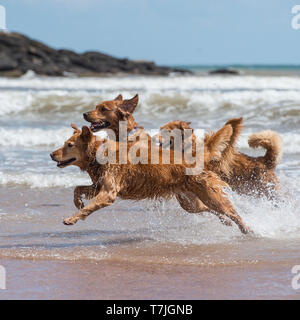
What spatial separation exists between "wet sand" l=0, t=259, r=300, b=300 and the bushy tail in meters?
2.02

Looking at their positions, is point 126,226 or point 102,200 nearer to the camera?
point 102,200

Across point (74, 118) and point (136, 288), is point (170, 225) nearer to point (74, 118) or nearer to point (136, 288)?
point (136, 288)

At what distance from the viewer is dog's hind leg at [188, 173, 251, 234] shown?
234 inches

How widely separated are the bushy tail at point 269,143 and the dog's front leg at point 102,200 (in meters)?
1.76

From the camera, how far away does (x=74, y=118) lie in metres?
15.7

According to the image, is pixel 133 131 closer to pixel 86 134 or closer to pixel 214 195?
pixel 86 134

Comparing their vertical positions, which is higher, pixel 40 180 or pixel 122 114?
pixel 122 114

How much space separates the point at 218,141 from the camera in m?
6.12

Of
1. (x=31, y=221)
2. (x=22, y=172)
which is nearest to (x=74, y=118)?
(x=22, y=172)

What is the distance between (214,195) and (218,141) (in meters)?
0.55

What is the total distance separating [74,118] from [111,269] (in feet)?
36.4

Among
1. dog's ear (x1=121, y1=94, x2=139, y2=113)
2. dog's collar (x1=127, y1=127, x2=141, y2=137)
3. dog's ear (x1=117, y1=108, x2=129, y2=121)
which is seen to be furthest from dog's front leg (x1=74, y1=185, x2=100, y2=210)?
dog's ear (x1=121, y1=94, x2=139, y2=113)

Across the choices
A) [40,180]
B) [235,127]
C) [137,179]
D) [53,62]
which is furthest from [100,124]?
[53,62]

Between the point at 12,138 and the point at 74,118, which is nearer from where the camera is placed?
the point at 12,138
